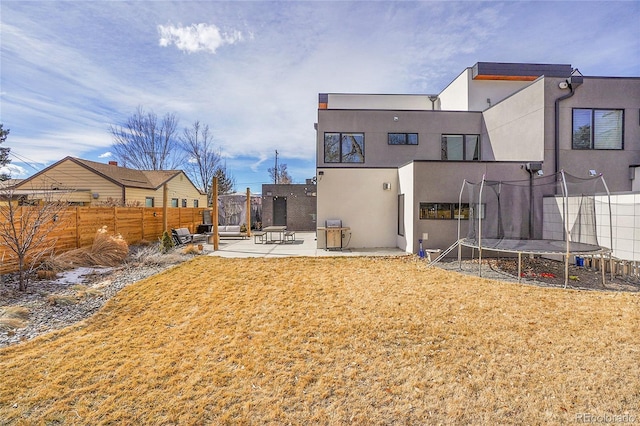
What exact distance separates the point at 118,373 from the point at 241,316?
1659mm

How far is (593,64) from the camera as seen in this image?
12.1 m

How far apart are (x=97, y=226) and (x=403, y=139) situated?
37.7ft

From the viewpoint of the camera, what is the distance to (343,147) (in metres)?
11.4

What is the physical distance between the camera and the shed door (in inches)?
685

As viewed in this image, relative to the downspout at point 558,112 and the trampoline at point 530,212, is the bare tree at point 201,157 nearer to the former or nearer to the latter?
the trampoline at point 530,212

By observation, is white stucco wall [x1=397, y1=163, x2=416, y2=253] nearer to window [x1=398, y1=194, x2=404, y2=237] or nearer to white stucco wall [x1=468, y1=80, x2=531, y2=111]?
window [x1=398, y1=194, x2=404, y2=237]

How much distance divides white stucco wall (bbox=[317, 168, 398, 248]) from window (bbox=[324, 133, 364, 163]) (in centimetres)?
155

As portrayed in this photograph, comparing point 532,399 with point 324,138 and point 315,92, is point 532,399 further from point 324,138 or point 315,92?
point 315,92

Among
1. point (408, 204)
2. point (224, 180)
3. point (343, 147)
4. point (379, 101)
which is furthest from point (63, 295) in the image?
point (224, 180)

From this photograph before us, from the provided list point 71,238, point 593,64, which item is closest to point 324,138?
point 71,238

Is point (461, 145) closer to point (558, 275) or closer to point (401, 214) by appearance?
point (401, 214)

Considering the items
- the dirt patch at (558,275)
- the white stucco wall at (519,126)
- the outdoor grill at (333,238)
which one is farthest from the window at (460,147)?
the outdoor grill at (333,238)

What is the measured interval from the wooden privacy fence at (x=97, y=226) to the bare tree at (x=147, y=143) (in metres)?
14.0

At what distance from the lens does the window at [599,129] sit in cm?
844
